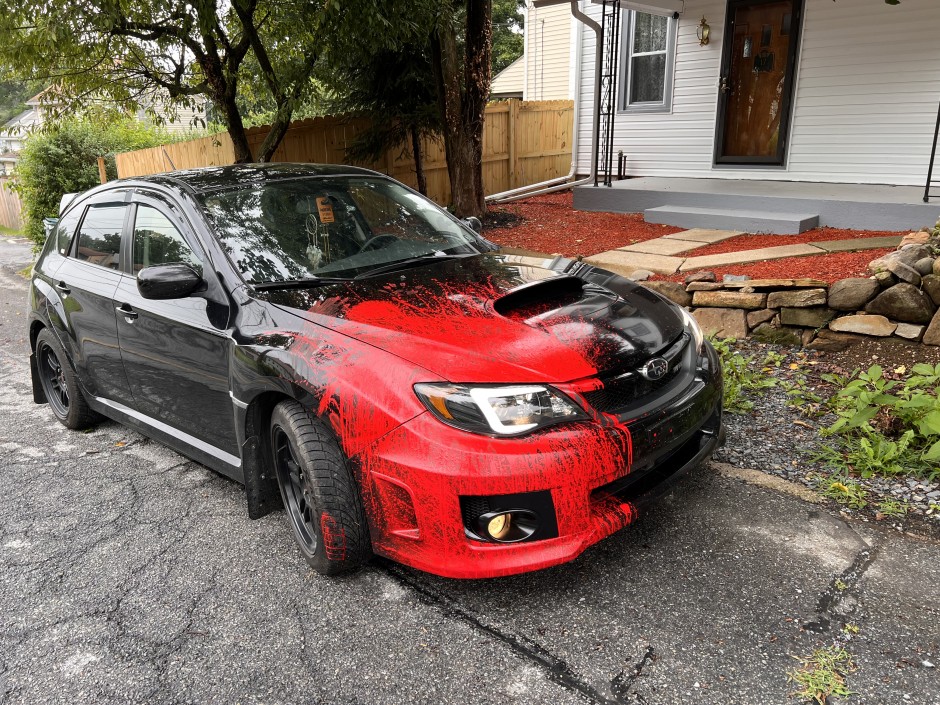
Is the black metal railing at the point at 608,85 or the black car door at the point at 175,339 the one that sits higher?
the black metal railing at the point at 608,85

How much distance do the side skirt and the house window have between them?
955cm

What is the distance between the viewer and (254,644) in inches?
104

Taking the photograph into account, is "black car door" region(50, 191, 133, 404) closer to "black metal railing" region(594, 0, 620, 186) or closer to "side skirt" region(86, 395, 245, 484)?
"side skirt" region(86, 395, 245, 484)

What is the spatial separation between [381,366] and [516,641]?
112 cm

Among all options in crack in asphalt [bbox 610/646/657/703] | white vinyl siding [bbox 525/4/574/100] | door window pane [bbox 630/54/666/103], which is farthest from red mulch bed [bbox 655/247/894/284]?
white vinyl siding [bbox 525/4/574/100]

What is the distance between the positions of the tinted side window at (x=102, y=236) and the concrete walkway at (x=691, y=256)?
13.6ft

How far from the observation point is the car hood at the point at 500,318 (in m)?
2.62

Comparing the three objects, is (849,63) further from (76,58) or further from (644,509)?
(76,58)

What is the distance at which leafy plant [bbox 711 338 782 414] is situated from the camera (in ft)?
14.4

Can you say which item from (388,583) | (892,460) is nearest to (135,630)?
(388,583)

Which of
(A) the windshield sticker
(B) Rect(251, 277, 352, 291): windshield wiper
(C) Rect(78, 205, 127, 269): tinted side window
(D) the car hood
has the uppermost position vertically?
(A) the windshield sticker

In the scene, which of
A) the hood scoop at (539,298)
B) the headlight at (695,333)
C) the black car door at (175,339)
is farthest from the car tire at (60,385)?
the headlight at (695,333)

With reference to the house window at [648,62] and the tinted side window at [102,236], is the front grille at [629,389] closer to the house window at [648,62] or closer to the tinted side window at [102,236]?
the tinted side window at [102,236]

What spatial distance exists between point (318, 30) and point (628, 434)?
6.73 meters
